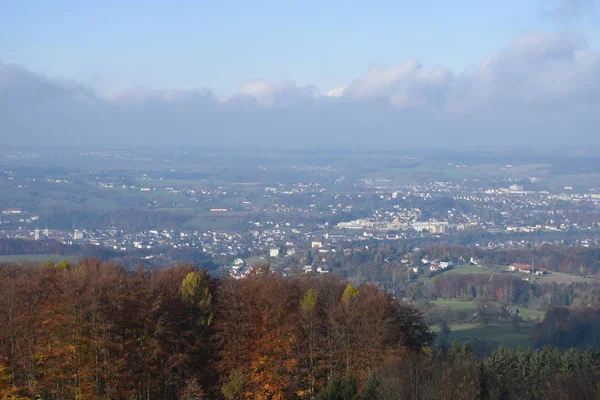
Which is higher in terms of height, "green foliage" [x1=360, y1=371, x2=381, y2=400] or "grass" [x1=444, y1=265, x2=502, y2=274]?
"green foliage" [x1=360, y1=371, x2=381, y2=400]

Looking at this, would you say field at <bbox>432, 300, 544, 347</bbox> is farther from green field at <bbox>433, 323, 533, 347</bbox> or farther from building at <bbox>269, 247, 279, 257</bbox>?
building at <bbox>269, 247, 279, 257</bbox>

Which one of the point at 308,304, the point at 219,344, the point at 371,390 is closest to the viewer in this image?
the point at 371,390

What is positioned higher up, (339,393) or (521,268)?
(339,393)

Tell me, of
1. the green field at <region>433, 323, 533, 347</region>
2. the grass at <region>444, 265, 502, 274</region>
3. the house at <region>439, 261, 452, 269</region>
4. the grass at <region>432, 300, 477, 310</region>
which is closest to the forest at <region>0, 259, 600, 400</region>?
the green field at <region>433, 323, 533, 347</region>

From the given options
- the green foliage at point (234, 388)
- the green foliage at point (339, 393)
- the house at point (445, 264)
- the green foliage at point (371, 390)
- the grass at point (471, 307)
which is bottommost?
the grass at point (471, 307)

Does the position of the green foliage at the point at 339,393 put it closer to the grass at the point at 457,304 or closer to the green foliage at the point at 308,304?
the green foliage at the point at 308,304

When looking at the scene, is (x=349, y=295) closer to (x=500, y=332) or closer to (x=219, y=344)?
(x=219, y=344)

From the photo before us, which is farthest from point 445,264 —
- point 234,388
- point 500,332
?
point 234,388

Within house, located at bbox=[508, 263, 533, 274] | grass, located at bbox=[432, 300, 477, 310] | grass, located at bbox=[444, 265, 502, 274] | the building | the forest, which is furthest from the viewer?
the building

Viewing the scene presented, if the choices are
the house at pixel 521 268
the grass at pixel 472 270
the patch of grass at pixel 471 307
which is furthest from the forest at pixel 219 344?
the house at pixel 521 268
